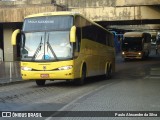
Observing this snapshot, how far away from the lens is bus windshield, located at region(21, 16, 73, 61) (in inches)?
716

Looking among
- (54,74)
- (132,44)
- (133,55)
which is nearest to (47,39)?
(54,74)

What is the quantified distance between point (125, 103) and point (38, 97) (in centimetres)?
360

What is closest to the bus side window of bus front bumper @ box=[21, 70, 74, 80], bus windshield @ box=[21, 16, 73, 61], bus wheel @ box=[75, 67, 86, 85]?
bus windshield @ box=[21, 16, 73, 61]

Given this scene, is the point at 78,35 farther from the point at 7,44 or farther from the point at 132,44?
the point at 132,44

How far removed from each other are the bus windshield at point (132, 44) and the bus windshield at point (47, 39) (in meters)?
31.9

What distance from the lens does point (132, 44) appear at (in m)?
50.1

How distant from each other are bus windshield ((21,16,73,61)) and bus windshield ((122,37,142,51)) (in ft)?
105

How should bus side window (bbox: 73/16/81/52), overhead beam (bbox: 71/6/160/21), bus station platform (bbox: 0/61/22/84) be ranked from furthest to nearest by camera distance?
overhead beam (bbox: 71/6/160/21)
bus station platform (bbox: 0/61/22/84)
bus side window (bbox: 73/16/81/52)

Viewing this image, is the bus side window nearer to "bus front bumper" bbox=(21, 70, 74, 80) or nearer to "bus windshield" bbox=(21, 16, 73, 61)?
"bus windshield" bbox=(21, 16, 73, 61)

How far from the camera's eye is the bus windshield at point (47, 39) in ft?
59.7

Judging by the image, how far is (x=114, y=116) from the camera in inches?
410

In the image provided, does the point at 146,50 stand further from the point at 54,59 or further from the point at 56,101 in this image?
the point at 56,101

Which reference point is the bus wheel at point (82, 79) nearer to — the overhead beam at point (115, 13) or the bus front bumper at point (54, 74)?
the bus front bumper at point (54, 74)

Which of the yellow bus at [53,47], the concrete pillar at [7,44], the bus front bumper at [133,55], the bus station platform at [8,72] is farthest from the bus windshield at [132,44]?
the yellow bus at [53,47]
